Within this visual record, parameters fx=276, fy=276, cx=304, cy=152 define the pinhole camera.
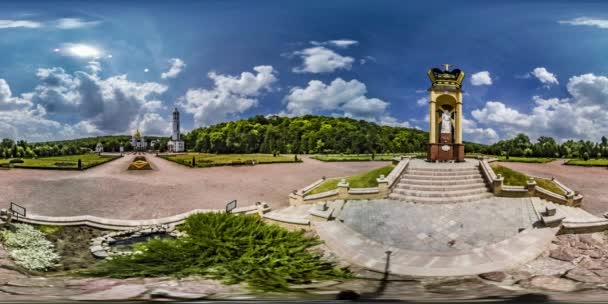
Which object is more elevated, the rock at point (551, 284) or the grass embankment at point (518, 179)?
the grass embankment at point (518, 179)

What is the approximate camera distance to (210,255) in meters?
1.58

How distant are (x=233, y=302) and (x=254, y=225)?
0.62 meters

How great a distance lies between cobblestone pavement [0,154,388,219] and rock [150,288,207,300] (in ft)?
3.92

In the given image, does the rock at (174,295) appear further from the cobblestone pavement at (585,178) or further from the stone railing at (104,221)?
the cobblestone pavement at (585,178)

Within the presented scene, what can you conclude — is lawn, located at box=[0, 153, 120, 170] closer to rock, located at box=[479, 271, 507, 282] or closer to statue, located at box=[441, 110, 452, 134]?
rock, located at box=[479, 271, 507, 282]

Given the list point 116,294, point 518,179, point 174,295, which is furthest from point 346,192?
point 518,179

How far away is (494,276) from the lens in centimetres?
163

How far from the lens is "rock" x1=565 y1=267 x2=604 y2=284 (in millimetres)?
1623

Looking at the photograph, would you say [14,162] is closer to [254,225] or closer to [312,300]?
[254,225]

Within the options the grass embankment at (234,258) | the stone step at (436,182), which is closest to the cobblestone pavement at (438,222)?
the stone step at (436,182)

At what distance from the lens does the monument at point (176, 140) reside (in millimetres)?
2139

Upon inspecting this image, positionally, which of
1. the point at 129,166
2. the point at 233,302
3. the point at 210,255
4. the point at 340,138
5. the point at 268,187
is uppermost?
the point at 340,138

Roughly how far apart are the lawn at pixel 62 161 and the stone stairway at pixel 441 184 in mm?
2810

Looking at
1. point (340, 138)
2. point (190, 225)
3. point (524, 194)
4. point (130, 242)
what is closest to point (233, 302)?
point (190, 225)
